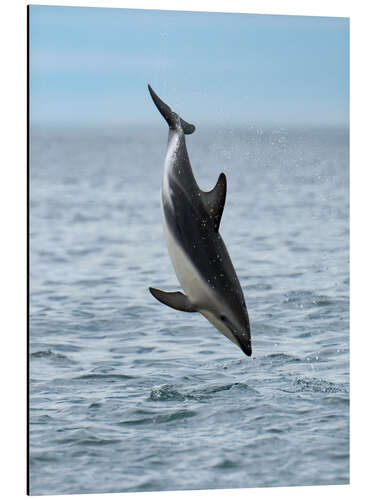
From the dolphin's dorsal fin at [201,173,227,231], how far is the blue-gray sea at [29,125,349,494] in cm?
60

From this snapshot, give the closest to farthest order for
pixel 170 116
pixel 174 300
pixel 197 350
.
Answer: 1. pixel 174 300
2. pixel 170 116
3. pixel 197 350

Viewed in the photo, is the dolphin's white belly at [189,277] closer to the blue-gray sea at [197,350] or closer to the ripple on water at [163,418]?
the blue-gray sea at [197,350]

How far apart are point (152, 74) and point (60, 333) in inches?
83.3

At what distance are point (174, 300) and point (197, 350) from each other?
2.58 ft

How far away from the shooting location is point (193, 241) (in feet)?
27.7

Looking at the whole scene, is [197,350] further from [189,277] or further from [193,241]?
[193,241]

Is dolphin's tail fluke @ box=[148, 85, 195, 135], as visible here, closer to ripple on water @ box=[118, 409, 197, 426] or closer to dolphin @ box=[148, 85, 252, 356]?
dolphin @ box=[148, 85, 252, 356]

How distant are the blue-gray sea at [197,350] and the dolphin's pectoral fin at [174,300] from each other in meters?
0.55

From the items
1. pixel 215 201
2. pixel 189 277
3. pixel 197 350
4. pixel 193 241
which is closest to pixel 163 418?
pixel 197 350

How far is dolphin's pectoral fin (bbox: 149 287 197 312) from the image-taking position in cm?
830

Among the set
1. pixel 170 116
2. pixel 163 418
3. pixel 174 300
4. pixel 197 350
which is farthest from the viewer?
pixel 197 350

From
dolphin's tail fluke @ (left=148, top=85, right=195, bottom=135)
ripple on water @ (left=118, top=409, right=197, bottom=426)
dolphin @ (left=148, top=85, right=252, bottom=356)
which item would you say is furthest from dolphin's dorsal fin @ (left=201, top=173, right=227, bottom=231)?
ripple on water @ (left=118, top=409, right=197, bottom=426)
